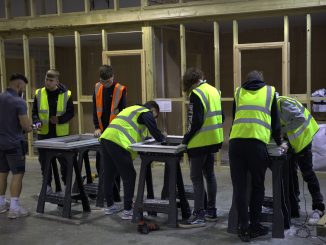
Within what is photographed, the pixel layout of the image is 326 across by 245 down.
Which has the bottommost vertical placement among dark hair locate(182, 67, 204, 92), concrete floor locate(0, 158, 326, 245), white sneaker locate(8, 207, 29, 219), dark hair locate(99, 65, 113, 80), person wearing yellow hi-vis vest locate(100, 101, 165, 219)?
concrete floor locate(0, 158, 326, 245)

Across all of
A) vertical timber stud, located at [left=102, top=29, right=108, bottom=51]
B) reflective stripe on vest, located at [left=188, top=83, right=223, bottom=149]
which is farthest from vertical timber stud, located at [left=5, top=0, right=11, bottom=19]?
reflective stripe on vest, located at [left=188, top=83, right=223, bottom=149]

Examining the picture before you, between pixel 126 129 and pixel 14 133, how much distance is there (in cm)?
122

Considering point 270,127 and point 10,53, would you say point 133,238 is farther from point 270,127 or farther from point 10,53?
point 10,53

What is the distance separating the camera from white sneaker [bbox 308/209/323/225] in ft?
13.5

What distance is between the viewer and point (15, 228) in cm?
432

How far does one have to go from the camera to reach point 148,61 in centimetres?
692

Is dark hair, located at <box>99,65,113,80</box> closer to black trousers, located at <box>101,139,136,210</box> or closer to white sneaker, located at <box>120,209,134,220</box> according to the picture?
black trousers, located at <box>101,139,136,210</box>

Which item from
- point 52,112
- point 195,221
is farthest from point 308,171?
point 52,112

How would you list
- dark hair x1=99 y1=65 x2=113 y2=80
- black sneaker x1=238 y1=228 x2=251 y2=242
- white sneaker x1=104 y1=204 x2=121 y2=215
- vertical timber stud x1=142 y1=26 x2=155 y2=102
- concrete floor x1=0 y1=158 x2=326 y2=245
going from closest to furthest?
black sneaker x1=238 y1=228 x2=251 y2=242 < concrete floor x1=0 y1=158 x2=326 y2=245 < white sneaker x1=104 y1=204 x2=121 y2=215 < dark hair x1=99 y1=65 x2=113 y2=80 < vertical timber stud x1=142 y1=26 x2=155 y2=102

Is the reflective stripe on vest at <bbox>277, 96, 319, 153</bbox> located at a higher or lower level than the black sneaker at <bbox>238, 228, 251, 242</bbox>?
higher

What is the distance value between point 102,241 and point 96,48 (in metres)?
6.45

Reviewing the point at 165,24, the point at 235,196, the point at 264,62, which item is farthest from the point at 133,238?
the point at 264,62

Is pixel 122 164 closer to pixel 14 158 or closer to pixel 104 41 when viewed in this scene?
pixel 14 158

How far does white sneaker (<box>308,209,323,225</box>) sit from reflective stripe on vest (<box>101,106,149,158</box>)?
71.1 inches
